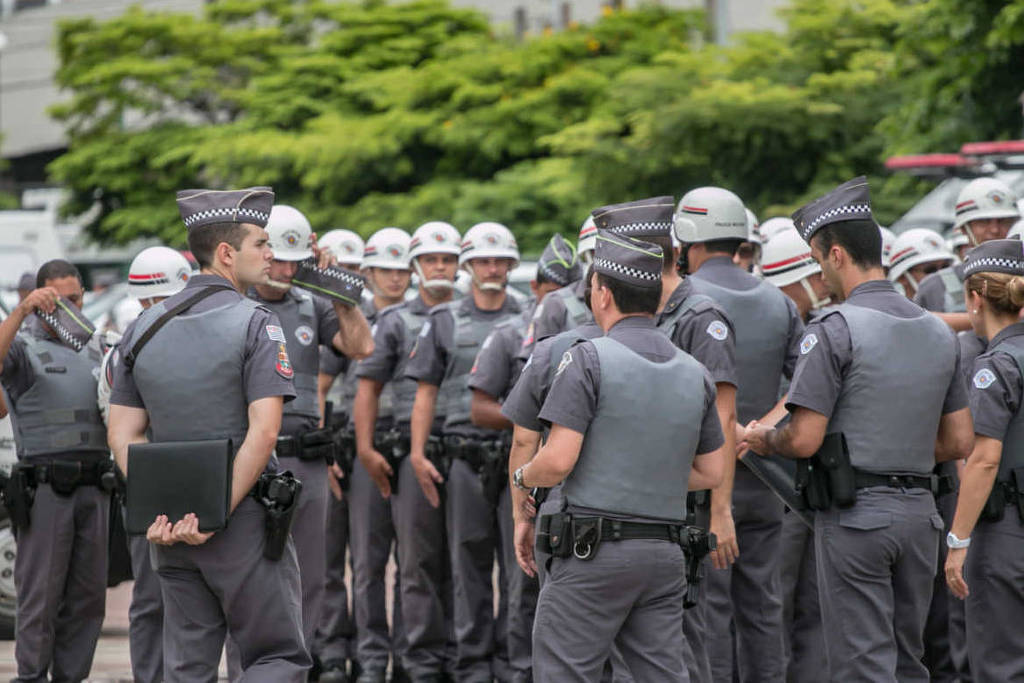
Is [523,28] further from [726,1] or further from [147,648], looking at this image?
[147,648]

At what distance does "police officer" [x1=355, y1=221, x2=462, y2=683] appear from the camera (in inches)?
333

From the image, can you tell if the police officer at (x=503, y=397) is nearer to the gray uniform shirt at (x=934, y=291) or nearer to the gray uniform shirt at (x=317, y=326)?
the gray uniform shirt at (x=317, y=326)

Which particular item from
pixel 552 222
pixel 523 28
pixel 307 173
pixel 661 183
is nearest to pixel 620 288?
pixel 661 183

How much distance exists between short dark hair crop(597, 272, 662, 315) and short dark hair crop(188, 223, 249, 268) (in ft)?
4.60

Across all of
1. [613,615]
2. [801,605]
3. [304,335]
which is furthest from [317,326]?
[613,615]

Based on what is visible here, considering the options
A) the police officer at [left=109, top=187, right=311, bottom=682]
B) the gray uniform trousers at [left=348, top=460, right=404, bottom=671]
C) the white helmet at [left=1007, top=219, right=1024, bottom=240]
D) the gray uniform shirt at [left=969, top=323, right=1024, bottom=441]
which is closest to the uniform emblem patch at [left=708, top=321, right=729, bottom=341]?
the gray uniform shirt at [left=969, top=323, right=1024, bottom=441]

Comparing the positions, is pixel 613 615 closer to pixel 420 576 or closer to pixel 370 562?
pixel 420 576

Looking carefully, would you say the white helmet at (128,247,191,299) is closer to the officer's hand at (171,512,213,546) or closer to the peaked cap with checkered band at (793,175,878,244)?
the officer's hand at (171,512,213,546)

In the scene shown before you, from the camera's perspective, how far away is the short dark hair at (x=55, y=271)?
7.93 m

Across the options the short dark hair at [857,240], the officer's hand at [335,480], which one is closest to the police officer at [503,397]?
the officer's hand at [335,480]

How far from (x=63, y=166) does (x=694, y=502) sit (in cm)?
2797

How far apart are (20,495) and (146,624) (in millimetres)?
890

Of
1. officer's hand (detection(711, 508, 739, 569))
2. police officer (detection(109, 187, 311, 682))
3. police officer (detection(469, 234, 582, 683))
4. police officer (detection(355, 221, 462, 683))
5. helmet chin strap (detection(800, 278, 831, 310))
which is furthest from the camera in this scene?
police officer (detection(355, 221, 462, 683))

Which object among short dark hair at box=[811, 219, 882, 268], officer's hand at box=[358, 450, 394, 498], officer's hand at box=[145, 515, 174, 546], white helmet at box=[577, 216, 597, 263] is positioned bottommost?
officer's hand at box=[358, 450, 394, 498]
